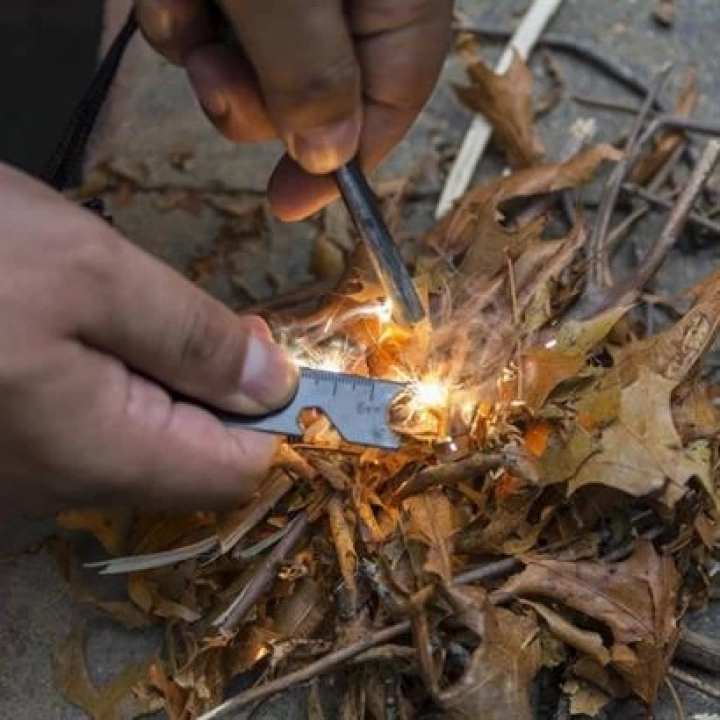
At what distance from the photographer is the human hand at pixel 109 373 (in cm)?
122


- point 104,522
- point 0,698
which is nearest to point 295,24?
point 104,522

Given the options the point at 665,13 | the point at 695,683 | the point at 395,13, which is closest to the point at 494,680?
the point at 695,683

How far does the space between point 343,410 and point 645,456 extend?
0.26 metres

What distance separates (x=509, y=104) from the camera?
1869 mm

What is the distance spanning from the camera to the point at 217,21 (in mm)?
1547

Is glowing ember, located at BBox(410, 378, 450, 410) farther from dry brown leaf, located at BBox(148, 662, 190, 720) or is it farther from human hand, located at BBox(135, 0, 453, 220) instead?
dry brown leaf, located at BBox(148, 662, 190, 720)

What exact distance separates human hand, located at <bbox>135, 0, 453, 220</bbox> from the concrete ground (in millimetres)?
221

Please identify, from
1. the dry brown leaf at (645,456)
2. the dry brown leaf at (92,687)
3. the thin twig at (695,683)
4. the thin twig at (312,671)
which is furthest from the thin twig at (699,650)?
the dry brown leaf at (92,687)

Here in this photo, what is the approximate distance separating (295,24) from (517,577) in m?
0.51

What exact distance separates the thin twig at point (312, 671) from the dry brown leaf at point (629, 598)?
11 centimetres

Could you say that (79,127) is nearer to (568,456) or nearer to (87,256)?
(87,256)

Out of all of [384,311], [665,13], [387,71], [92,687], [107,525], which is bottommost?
[92,687]

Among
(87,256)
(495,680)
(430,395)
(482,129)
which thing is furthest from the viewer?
(482,129)

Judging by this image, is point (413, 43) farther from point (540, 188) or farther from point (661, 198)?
point (661, 198)
